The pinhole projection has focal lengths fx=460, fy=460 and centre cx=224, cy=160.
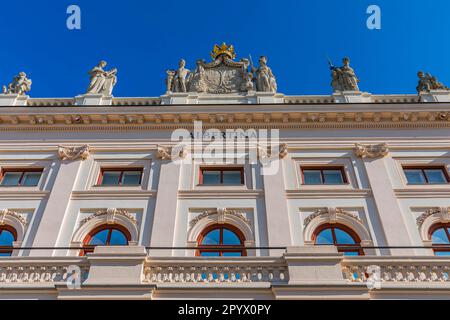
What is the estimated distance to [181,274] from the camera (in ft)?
40.8

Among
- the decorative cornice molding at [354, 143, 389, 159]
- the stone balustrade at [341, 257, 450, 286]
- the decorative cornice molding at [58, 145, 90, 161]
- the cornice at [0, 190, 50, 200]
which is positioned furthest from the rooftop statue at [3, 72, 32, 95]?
the stone balustrade at [341, 257, 450, 286]

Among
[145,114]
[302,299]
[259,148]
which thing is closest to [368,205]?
[259,148]

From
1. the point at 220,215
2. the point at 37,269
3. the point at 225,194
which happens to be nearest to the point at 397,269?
the point at 220,215

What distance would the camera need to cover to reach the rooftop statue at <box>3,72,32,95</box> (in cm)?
2191

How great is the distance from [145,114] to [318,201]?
26.6 feet

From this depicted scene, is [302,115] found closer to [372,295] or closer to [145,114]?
[145,114]

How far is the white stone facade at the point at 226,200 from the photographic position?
1208 cm

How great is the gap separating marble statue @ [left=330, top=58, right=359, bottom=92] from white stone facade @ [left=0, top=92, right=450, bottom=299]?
102 cm

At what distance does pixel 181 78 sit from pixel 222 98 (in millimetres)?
2476

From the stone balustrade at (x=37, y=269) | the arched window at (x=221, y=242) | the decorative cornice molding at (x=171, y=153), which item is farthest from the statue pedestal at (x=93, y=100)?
the stone balustrade at (x=37, y=269)

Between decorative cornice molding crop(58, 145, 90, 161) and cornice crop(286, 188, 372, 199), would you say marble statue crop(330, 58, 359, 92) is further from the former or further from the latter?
decorative cornice molding crop(58, 145, 90, 161)

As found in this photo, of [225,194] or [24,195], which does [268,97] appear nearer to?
[225,194]

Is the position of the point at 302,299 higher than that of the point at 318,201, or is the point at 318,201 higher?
the point at 318,201

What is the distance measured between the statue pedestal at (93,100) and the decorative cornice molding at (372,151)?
11.0 m
